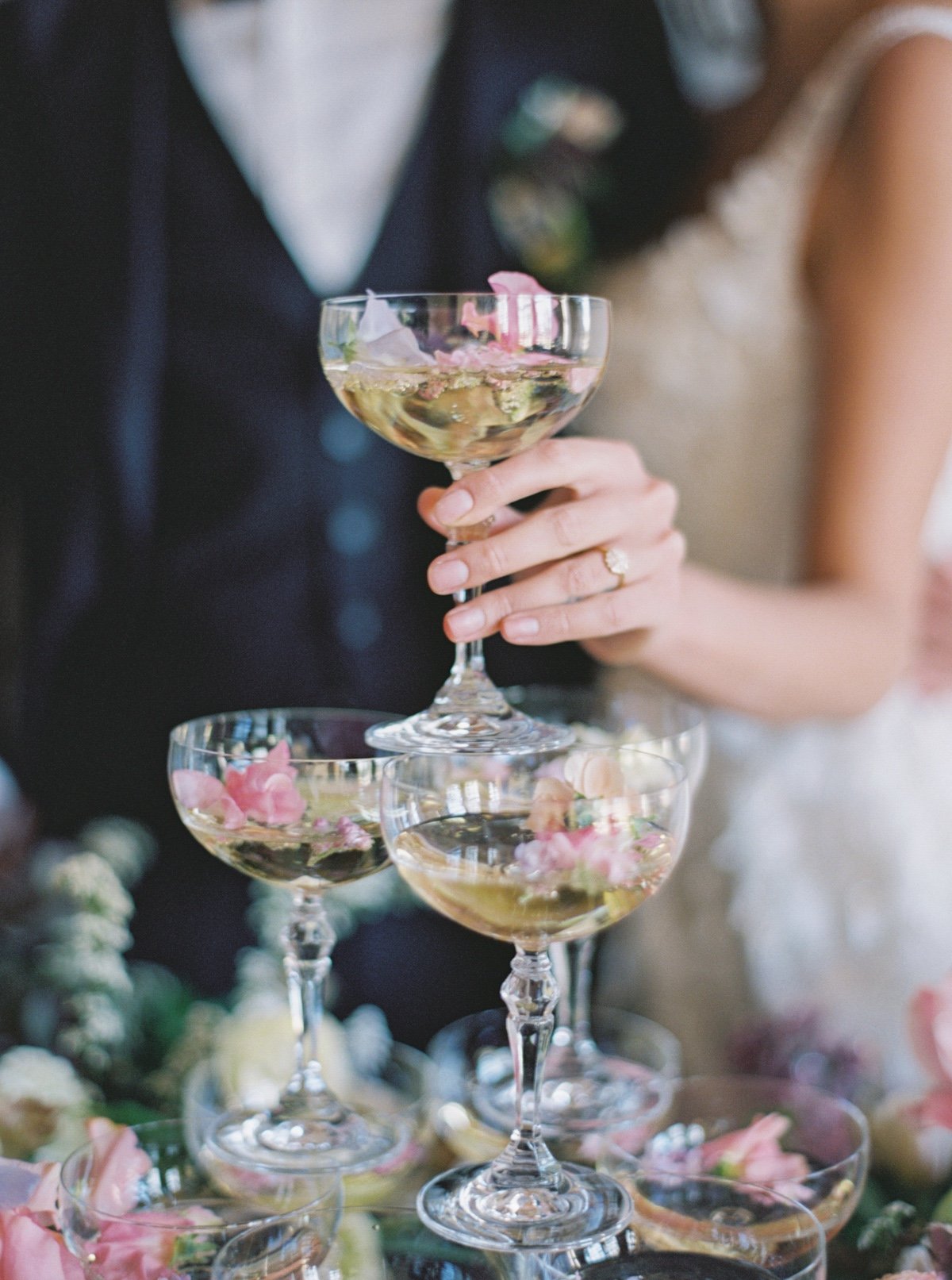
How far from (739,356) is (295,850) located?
111 centimetres

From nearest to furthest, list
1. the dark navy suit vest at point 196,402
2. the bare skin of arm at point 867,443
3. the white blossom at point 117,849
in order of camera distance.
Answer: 1. the white blossom at point 117,849
2. the bare skin of arm at point 867,443
3. the dark navy suit vest at point 196,402

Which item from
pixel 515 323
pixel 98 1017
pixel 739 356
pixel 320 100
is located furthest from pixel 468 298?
pixel 320 100

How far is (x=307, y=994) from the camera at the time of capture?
78cm

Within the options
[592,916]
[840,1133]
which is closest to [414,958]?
[840,1133]

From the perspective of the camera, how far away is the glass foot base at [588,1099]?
0.81 metres

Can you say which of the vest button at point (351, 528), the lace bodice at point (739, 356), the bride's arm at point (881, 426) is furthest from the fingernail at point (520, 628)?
the vest button at point (351, 528)

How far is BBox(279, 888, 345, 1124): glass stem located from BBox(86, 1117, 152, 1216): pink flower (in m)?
0.11

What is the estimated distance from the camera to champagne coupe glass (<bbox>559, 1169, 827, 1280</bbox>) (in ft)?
2.04

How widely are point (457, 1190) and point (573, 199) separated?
4.50 ft

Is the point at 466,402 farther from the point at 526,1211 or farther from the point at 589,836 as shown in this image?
the point at 526,1211

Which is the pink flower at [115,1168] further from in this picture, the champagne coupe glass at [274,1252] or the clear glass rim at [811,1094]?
the clear glass rim at [811,1094]

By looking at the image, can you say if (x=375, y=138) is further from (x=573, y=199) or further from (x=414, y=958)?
(x=414, y=958)

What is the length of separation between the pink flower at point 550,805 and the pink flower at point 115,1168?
299mm

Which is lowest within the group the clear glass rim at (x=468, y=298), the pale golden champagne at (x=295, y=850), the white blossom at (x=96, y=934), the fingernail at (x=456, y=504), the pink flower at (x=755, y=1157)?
the pink flower at (x=755, y=1157)
